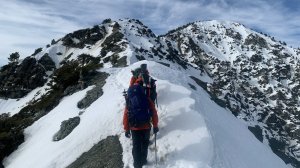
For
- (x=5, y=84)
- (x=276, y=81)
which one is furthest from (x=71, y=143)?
(x=276, y=81)

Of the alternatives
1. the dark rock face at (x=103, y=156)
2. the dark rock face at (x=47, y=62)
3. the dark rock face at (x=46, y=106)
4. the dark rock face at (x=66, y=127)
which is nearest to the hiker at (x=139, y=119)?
the dark rock face at (x=103, y=156)

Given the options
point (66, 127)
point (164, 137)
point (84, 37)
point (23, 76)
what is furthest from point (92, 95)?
point (84, 37)

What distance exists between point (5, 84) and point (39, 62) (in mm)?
10262

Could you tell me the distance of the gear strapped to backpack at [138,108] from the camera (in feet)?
41.5

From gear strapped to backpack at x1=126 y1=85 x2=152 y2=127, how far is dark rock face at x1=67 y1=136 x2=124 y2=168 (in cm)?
210

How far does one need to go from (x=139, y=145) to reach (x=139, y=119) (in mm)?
970

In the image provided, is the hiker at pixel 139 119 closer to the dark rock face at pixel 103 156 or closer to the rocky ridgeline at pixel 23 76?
the dark rock face at pixel 103 156

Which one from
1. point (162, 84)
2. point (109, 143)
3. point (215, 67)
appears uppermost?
point (162, 84)

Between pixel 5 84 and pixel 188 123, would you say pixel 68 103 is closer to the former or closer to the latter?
pixel 188 123

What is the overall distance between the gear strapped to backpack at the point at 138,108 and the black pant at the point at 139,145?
0.36 metres

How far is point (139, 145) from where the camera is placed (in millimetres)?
12938

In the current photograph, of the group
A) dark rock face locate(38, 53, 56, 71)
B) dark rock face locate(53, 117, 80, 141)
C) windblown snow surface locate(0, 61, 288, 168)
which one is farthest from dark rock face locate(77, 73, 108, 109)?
dark rock face locate(38, 53, 56, 71)

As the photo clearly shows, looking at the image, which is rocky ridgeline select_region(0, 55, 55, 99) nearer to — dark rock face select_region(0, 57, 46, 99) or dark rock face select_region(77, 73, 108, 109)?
dark rock face select_region(0, 57, 46, 99)

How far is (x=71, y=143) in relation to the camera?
16344mm
